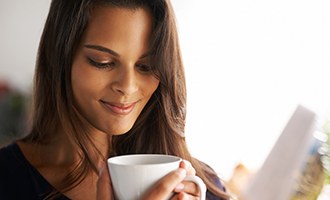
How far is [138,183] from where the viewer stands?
2.36ft

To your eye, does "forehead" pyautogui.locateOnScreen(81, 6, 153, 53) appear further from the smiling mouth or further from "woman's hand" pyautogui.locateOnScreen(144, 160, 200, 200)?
"woman's hand" pyautogui.locateOnScreen(144, 160, 200, 200)

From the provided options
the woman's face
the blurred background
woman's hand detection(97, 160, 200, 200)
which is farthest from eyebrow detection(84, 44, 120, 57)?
the blurred background

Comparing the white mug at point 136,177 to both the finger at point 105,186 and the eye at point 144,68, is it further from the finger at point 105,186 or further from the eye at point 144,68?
the eye at point 144,68

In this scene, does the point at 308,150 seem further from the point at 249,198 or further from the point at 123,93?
the point at 123,93

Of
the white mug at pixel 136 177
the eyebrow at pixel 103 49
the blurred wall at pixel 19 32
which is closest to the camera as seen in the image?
the white mug at pixel 136 177

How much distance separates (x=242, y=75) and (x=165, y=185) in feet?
7.30

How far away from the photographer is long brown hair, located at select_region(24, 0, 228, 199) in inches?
41.3

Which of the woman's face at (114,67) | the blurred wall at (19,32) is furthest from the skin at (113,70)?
the blurred wall at (19,32)

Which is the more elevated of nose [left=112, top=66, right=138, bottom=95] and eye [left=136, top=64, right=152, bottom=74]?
eye [left=136, top=64, right=152, bottom=74]

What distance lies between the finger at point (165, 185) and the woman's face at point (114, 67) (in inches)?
12.2

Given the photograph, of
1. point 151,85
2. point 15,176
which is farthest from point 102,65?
point 15,176

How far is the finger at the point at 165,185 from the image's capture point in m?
0.71

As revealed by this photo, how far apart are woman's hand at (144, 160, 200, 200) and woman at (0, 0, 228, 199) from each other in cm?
24

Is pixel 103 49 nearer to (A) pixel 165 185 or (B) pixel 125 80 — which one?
(B) pixel 125 80
